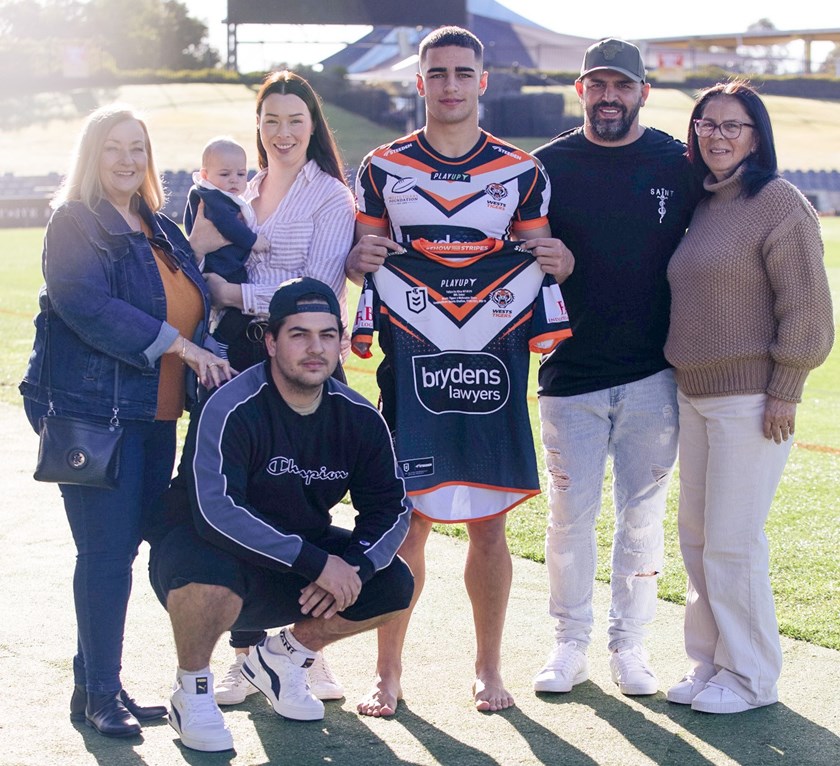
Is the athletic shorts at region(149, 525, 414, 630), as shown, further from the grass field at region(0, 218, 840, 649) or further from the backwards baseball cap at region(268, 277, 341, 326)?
the grass field at region(0, 218, 840, 649)

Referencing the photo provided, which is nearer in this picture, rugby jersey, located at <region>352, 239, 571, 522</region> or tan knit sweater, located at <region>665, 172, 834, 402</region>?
tan knit sweater, located at <region>665, 172, 834, 402</region>

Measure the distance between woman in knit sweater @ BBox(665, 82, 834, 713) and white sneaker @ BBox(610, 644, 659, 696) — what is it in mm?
105

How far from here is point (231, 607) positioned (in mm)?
4020

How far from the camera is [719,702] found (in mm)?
4281

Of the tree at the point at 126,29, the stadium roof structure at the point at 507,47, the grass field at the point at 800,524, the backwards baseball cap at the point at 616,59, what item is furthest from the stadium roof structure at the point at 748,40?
the backwards baseball cap at the point at 616,59

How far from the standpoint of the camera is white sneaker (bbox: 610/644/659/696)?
176 inches

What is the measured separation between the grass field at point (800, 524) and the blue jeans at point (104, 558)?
252cm

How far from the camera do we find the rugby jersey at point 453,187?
4.34 m

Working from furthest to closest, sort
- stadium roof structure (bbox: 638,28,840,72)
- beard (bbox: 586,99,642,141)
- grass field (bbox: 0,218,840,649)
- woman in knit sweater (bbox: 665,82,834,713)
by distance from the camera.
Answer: stadium roof structure (bbox: 638,28,840,72), grass field (bbox: 0,218,840,649), beard (bbox: 586,99,642,141), woman in knit sweater (bbox: 665,82,834,713)

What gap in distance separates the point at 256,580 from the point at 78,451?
0.72 m

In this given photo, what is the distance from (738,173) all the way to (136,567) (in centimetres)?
326

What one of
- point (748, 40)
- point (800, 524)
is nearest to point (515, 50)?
point (748, 40)

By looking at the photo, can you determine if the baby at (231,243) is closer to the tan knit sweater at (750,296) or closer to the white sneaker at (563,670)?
the tan knit sweater at (750,296)

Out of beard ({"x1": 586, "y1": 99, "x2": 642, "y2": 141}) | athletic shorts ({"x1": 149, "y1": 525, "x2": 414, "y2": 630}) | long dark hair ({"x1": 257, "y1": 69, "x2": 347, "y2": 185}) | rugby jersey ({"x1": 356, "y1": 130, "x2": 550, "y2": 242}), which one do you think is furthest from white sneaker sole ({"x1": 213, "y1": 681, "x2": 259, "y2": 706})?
beard ({"x1": 586, "y1": 99, "x2": 642, "y2": 141})
